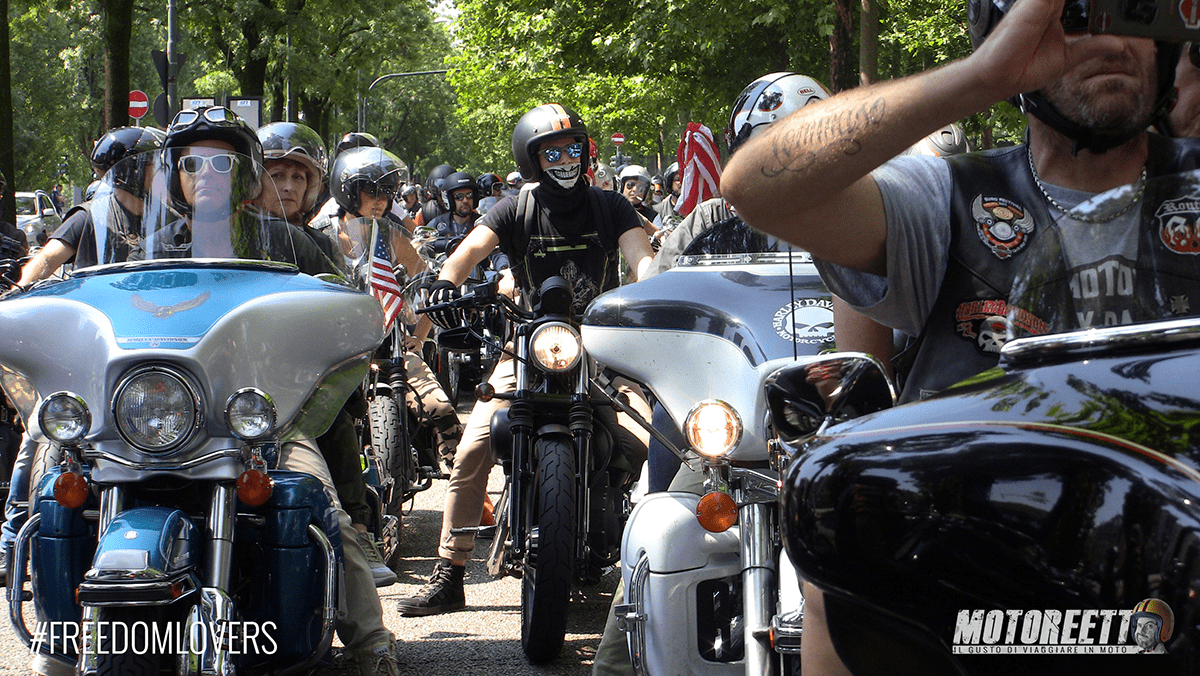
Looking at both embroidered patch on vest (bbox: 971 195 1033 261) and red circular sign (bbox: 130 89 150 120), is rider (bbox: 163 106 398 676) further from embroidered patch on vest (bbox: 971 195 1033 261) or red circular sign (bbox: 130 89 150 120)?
red circular sign (bbox: 130 89 150 120)

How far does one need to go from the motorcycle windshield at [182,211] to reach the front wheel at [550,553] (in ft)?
4.02

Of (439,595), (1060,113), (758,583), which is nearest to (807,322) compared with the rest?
(758,583)

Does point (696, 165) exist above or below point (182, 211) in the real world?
above

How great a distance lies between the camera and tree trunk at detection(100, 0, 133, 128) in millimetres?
16875

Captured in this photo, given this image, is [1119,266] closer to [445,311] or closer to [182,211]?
[182,211]

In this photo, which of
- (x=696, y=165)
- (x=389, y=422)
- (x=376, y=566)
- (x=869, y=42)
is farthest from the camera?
(x=869, y=42)

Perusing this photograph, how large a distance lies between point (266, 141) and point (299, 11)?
23.9 metres

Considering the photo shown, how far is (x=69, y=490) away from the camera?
3250mm

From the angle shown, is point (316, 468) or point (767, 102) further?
point (767, 102)

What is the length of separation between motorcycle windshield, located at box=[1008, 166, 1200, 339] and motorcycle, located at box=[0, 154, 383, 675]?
7.17ft

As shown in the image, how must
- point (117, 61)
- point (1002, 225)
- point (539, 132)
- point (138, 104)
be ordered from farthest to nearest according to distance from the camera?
point (138, 104) < point (117, 61) < point (539, 132) < point (1002, 225)

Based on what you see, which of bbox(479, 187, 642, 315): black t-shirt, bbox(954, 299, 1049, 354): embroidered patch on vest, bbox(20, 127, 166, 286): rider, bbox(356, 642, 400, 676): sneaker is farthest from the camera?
bbox(20, 127, 166, 286): rider

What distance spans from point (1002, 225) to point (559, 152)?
147 inches

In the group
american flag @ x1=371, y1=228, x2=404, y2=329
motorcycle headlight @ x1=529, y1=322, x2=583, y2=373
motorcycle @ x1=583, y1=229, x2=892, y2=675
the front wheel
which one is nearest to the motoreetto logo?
motorcycle @ x1=583, y1=229, x2=892, y2=675
